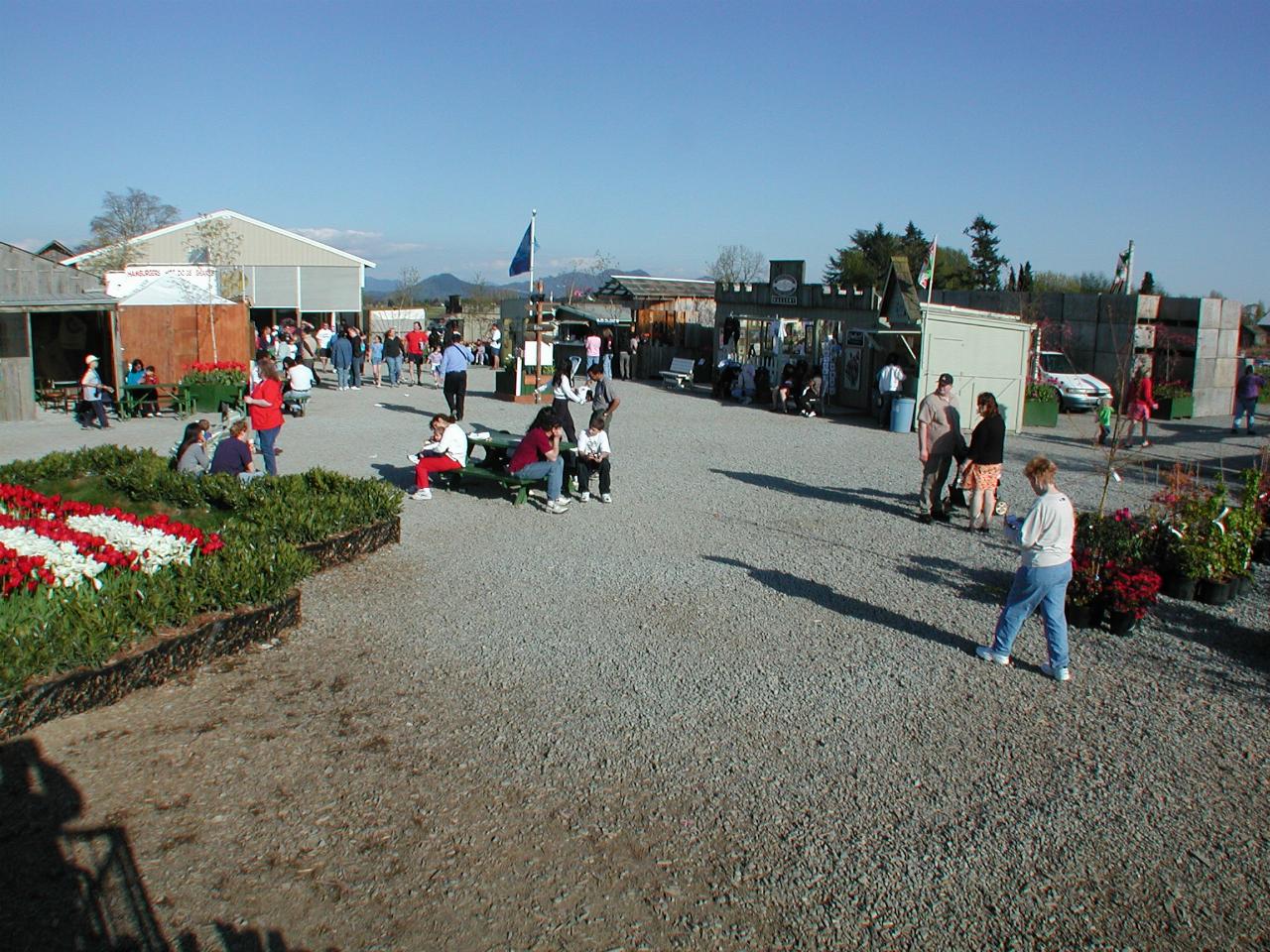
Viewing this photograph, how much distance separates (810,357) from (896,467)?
9.87 meters

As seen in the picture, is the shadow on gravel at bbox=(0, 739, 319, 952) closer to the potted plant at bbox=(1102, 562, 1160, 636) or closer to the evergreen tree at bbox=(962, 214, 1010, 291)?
the potted plant at bbox=(1102, 562, 1160, 636)

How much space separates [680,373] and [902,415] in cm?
1042

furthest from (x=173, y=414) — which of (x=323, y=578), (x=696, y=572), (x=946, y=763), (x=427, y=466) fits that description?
(x=946, y=763)

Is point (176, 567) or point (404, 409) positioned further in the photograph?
point (404, 409)

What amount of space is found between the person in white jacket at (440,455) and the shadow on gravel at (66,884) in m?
7.11

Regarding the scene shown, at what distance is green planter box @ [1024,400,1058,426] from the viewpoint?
22.1m

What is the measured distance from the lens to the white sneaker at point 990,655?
7.18m

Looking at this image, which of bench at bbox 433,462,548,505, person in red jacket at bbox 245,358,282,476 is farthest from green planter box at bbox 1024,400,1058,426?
person in red jacket at bbox 245,358,282,476

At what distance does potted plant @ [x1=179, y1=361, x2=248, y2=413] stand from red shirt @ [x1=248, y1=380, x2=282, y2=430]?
7548 mm

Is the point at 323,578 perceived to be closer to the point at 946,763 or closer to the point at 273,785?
the point at 273,785

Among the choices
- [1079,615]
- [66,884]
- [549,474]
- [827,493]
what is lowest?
[66,884]

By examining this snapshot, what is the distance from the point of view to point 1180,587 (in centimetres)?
886

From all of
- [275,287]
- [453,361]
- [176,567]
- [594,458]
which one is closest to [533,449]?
[594,458]

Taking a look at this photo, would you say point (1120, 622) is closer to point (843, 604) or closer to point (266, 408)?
point (843, 604)
